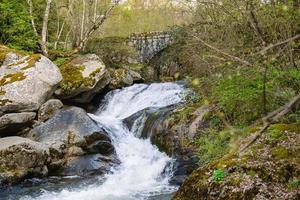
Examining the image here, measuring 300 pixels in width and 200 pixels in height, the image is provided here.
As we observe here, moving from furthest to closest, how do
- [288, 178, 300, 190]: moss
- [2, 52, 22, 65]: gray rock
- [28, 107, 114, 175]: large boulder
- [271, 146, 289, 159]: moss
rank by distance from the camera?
[2, 52, 22, 65]: gray rock → [28, 107, 114, 175]: large boulder → [271, 146, 289, 159]: moss → [288, 178, 300, 190]: moss

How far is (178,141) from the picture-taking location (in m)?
10.1

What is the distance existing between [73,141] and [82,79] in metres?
3.55

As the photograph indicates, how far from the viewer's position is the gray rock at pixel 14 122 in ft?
37.1

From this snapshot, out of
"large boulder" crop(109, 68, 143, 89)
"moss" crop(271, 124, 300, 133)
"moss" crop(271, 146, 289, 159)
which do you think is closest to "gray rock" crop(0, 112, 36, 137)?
"large boulder" crop(109, 68, 143, 89)

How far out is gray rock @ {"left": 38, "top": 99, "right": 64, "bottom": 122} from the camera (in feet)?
40.1

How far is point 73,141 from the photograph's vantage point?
1115 cm

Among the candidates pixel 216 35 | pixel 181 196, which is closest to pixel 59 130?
pixel 216 35

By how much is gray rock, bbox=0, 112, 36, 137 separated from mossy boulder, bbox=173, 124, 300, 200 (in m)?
6.97

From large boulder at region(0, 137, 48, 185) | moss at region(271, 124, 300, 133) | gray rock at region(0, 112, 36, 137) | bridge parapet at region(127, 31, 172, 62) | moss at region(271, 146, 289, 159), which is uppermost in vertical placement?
bridge parapet at region(127, 31, 172, 62)

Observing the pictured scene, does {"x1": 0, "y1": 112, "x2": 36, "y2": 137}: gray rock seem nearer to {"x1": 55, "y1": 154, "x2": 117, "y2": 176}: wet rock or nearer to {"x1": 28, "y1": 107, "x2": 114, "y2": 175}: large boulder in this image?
{"x1": 28, "y1": 107, "x2": 114, "y2": 175}: large boulder

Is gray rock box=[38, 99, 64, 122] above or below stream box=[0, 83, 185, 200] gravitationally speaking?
above

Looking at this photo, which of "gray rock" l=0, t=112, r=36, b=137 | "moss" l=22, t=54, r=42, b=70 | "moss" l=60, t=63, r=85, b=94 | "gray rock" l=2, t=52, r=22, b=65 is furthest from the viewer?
"moss" l=60, t=63, r=85, b=94

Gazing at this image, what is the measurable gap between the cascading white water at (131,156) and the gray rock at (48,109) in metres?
1.43

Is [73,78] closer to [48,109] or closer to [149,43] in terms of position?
[48,109]
